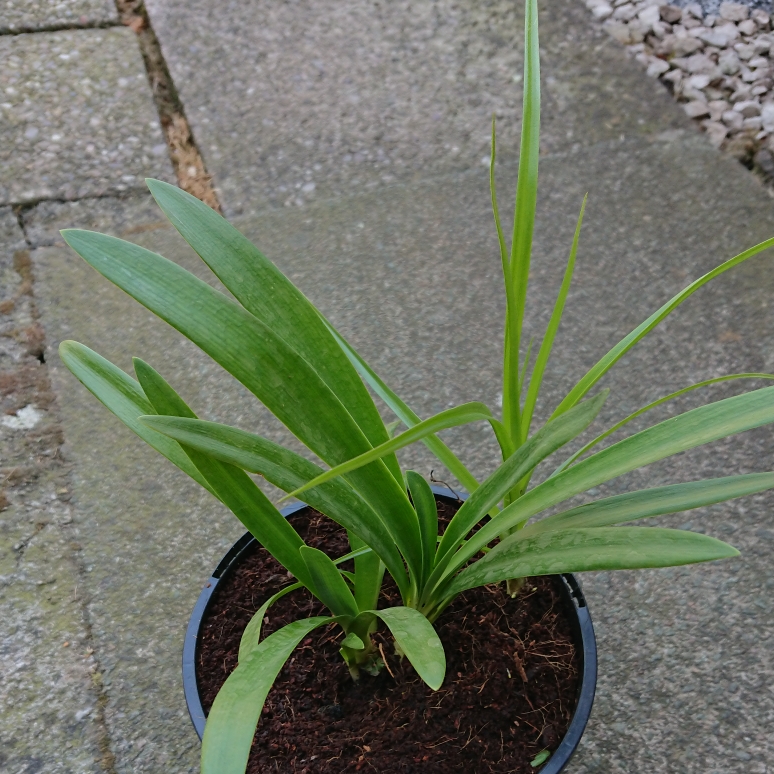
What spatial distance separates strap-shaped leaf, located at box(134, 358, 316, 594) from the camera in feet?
1.85

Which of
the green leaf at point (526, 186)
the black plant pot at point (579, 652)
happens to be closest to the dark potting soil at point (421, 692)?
the black plant pot at point (579, 652)

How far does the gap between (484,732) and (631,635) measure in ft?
1.36

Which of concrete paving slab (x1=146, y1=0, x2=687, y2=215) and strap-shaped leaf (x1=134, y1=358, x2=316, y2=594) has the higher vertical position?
concrete paving slab (x1=146, y1=0, x2=687, y2=215)

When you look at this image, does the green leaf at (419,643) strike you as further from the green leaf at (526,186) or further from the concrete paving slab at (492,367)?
the concrete paving slab at (492,367)

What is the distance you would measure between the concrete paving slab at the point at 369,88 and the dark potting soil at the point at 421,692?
100cm

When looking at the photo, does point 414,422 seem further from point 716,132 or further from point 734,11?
point 734,11

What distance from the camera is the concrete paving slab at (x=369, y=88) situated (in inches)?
65.3

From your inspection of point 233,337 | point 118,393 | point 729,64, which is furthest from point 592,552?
point 729,64

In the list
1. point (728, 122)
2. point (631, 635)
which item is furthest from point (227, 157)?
point (631, 635)

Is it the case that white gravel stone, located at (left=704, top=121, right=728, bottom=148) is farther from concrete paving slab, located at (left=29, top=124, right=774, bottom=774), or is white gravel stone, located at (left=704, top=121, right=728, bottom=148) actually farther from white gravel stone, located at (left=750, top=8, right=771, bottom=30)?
white gravel stone, located at (left=750, top=8, right=771, bottom=30)

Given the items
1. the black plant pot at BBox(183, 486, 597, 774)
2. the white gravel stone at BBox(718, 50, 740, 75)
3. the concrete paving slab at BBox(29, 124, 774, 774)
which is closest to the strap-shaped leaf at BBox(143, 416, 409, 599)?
the black plant pot at BBox(183, 486, 597, 774)

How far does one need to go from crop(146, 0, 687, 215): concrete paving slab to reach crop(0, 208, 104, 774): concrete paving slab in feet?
1.77

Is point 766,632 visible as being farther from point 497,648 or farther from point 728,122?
point 728,122

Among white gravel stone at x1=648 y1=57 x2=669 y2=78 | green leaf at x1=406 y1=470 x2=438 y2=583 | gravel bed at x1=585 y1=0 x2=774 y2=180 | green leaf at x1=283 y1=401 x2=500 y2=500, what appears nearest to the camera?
green leaf at x1=283 y1=401 x2=500 y2=500
